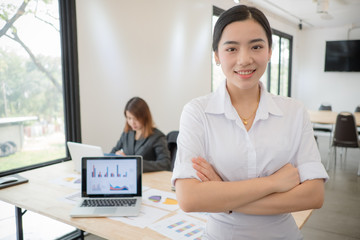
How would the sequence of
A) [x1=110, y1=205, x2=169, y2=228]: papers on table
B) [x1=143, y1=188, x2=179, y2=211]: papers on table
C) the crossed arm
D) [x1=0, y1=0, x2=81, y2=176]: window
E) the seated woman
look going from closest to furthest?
the crossed arm → [x1=110, y1=205, x2=169, y2=228]: papers on table → [x1=143, y1=188, x2=179, y2=211]: papers on table → [x1=0, y1=0, x2=81, y2=176]: window → the seated woman

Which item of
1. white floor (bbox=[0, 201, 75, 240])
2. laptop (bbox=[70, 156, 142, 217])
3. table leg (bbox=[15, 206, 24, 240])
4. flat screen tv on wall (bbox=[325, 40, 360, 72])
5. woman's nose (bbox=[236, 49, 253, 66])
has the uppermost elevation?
Answer: flat screen tv on wall (bbox=[325, 40, 360, 72])

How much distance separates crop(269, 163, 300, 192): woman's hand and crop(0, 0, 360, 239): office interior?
2.42 metres

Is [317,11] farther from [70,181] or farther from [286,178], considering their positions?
[286,178]

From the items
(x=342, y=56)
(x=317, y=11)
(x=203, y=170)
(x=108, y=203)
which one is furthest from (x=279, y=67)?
(x=203, y=170)

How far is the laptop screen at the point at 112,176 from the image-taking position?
6.19ft

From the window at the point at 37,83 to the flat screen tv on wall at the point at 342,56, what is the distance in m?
8.00

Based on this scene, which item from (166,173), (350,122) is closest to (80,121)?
(166,173)

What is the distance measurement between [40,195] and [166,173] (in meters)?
0.95

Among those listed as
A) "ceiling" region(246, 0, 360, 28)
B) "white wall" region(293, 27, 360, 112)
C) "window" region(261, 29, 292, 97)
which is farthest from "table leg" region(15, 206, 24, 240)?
"white wall" region(293, 27, 360, 112)

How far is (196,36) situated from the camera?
4781mm

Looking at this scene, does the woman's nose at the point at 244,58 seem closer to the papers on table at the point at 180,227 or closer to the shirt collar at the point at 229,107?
the shirt collar at the point at 229,107

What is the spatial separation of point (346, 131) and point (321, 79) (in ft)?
15.2

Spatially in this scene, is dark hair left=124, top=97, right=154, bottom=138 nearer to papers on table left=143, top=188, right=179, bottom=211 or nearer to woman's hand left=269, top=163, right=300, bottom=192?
papers on table left=143, top=188, right=179, bottom=211

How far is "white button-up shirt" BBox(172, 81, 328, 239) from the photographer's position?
111 centimetres
